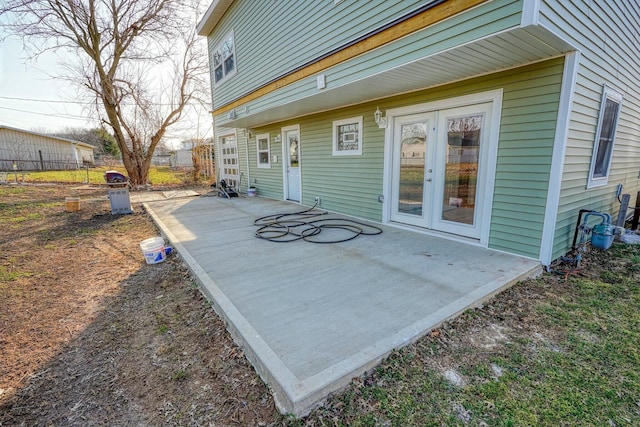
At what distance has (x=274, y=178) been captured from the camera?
900 centimetres

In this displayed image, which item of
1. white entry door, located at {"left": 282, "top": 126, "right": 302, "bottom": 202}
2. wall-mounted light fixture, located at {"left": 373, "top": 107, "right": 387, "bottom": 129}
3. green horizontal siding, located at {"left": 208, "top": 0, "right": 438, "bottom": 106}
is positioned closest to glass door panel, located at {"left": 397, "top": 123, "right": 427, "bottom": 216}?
wall-mounted light fixture, located at {"left": 373, "top": 107, "right": 387, "bottom": 129}

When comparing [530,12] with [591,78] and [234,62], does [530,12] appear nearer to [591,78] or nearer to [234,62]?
[591,78]

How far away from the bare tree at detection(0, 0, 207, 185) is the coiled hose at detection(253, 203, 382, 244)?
33.9 ft

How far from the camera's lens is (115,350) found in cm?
231

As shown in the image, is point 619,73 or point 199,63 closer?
point 619,73

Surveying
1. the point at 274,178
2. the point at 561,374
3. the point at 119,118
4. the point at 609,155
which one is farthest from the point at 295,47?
the point at 119,118

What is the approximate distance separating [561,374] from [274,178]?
314 inches

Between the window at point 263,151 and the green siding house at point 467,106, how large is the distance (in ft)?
7.07

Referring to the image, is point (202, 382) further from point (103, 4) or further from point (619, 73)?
point (103, 4)

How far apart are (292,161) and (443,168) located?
4.58m

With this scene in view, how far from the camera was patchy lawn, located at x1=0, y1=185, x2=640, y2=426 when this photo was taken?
165 centimetres

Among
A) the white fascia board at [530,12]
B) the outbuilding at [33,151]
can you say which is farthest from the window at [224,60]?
the outbuilding at [33,151]

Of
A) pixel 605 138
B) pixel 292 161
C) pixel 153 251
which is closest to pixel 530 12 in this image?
pixel 605 138

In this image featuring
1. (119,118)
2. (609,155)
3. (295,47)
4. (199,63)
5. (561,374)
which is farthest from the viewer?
(199,63)
